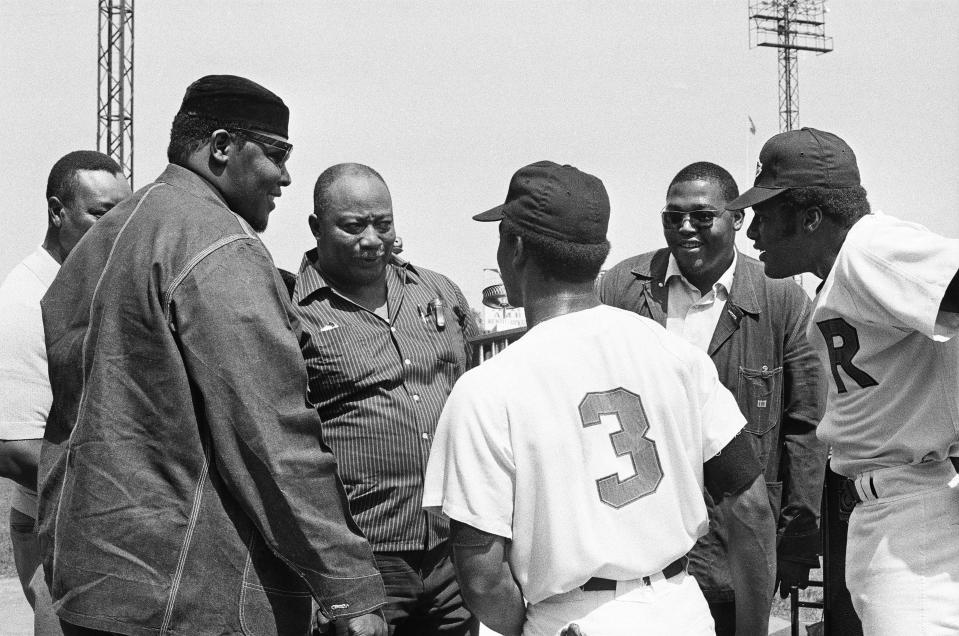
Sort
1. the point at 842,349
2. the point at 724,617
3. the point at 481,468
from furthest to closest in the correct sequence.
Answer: the point at 724,617 < the point at 842,349 < the point at 481,468

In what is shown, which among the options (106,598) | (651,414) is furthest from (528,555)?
(106,598)

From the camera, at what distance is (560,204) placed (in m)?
2.62

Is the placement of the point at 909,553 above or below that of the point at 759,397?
below

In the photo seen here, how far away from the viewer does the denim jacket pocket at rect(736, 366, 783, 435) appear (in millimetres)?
4207

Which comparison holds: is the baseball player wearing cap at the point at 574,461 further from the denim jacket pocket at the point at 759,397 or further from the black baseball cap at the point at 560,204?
the denim jacket pocket at the point at 759,397

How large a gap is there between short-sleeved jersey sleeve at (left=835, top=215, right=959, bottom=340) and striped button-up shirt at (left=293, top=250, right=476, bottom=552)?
5.26 ft

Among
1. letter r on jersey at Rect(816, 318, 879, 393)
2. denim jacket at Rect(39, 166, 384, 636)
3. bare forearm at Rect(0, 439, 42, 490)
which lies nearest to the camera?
denim jacket at Rect(39, 166, 384, 636)

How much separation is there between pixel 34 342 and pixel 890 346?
2.83m

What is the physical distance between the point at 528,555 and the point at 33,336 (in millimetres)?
2139

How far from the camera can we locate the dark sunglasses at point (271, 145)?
2.92 metres

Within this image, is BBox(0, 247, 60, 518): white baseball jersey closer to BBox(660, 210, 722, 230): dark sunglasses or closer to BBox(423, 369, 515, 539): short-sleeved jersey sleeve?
BBox(423, 369, 515, 539): short-sleeved jersey sleeve

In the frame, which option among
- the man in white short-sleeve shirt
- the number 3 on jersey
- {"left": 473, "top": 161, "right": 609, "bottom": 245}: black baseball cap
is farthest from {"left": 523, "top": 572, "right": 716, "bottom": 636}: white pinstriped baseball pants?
the man in white short-sleeve shirt

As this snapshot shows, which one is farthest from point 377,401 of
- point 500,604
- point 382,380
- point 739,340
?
point 739,340

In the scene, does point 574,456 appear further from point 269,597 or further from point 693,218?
point 693,218
